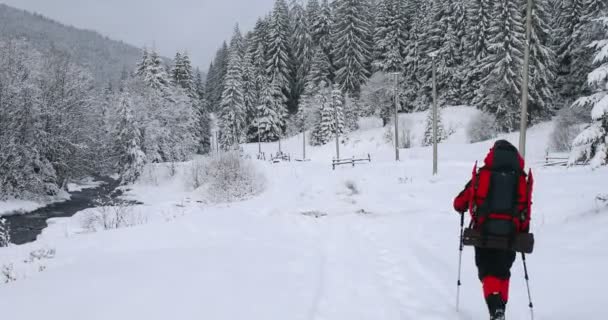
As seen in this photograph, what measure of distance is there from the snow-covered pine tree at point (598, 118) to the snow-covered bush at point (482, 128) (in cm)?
2548

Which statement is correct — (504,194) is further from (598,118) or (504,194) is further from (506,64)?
(506,64)

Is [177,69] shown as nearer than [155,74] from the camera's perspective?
No

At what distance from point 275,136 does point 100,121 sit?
28122 millimetres

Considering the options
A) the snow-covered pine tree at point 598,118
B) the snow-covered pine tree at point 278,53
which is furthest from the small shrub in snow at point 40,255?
the snow-covered pine tree at point 278,53

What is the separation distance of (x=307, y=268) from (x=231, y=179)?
24.4 m

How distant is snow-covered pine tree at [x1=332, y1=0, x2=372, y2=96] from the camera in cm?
5900

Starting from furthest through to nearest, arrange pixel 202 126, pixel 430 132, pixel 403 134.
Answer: pixel 202 126 < pixel 403 134 < pixel 430 132

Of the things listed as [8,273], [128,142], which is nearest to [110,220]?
[8,273]

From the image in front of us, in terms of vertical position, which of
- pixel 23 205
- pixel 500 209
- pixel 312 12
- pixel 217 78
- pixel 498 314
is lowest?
pixel 23 205

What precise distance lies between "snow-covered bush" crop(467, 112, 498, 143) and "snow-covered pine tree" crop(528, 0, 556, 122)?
3647mm

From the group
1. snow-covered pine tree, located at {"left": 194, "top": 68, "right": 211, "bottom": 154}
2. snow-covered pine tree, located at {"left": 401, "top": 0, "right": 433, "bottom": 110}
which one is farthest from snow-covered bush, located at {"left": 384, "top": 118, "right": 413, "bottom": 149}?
snow-covered pine tree, located at {"left": 194, "top": 68, "right": 211, "bottom": 154}

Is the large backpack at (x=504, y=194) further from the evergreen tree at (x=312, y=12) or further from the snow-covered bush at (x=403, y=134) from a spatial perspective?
the evergreen tree at (x=312, y=12)

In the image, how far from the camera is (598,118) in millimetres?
16562

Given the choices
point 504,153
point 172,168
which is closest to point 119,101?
point 172,168
